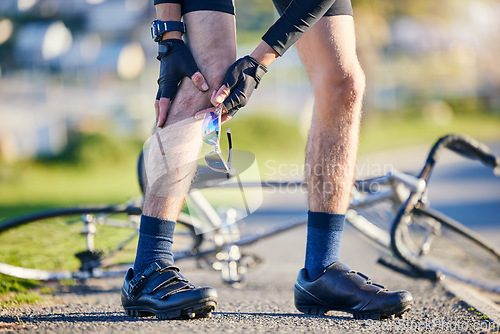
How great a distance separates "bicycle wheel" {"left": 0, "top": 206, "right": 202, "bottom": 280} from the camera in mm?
3064

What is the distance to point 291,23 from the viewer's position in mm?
2037

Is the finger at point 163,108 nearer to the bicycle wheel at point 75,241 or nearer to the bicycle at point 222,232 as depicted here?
the bicycle at point 222,232

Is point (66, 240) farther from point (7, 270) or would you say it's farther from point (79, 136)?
point (79, 136)

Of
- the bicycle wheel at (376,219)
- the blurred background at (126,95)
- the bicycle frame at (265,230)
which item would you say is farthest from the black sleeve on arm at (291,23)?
the blurred background at (126,95)

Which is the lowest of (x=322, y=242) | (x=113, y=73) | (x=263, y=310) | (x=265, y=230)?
(x=263, y=310)

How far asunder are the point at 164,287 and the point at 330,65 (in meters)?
1.07

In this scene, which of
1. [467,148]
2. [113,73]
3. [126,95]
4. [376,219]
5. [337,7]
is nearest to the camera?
[337,7]

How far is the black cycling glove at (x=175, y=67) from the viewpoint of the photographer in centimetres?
204

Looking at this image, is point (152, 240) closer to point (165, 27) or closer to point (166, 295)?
point (166, 295)

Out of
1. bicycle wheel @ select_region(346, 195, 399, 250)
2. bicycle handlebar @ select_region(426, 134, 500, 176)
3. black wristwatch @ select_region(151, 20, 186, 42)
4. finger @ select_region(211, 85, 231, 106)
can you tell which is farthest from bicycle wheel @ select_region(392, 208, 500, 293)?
black wristwatch @ select_region(151, 20, 186, 42)

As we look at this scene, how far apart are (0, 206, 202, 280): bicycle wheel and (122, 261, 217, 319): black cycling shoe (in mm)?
1086

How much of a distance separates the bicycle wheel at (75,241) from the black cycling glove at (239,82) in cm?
134

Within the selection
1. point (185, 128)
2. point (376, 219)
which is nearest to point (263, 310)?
point (185, 128)

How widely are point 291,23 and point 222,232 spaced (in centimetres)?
158
